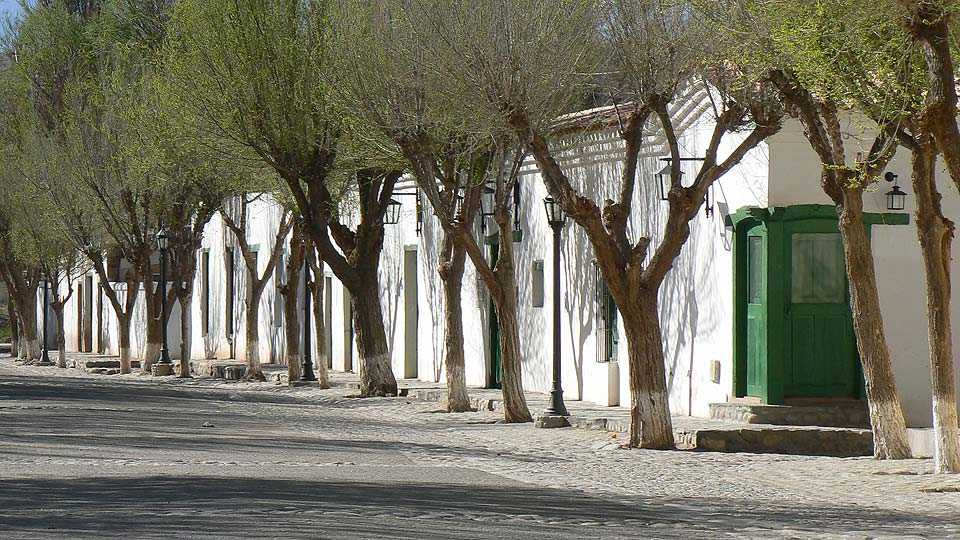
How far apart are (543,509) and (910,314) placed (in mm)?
10374

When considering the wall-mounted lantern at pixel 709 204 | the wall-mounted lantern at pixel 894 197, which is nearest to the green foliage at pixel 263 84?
the wall-mounted lantern at pixel 709 204

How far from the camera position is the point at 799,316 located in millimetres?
21500

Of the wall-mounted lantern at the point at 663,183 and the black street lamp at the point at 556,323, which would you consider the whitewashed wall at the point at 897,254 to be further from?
the black street lamp at the point at 556,323

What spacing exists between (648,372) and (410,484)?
5.24m

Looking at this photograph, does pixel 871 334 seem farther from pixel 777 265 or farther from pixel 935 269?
pixel 777 265

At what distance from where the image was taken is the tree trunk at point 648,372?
60.5ft

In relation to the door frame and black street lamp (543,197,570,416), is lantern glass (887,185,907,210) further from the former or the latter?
black street lamp (543,197,570,416)

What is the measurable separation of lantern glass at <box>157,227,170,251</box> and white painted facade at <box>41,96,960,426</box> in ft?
12.2

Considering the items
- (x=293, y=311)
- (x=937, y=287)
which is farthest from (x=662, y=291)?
(x=293, y=311)

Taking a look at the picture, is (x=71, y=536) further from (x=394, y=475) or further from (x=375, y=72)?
(x=375, y=72)

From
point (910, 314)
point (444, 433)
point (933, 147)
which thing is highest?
point (933, 147)

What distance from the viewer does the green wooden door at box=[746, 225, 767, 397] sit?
21312 mm

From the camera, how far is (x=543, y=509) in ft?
40.1

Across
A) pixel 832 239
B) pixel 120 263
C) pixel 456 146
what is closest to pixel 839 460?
pixel 832 239
